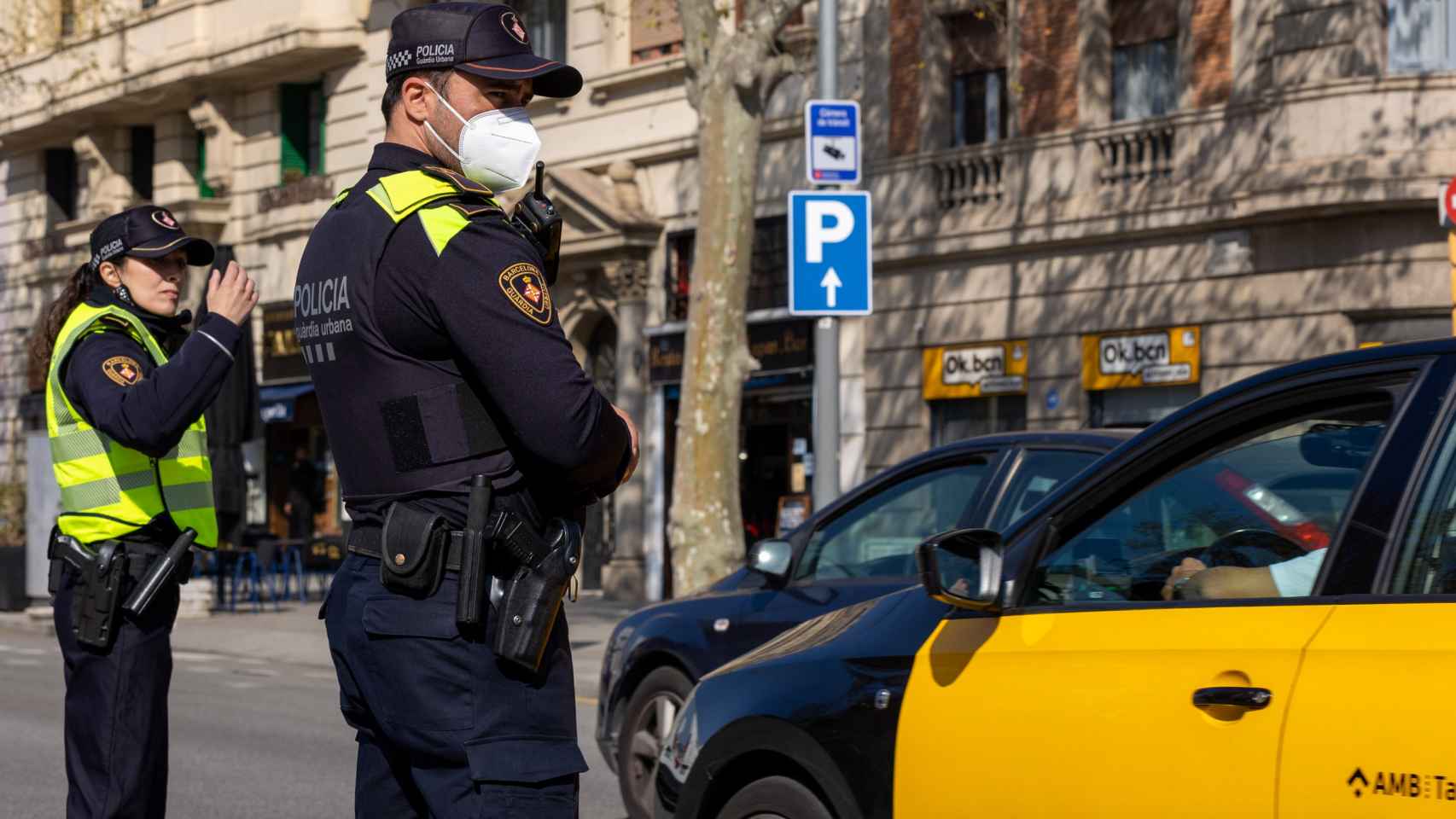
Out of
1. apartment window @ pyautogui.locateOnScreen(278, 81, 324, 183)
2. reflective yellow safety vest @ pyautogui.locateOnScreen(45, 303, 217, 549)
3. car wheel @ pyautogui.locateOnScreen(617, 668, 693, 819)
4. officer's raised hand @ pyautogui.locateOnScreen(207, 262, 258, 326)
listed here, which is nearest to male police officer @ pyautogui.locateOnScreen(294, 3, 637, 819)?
officer's raised hand @ pyautogui.locateOnScreen(207, 262, 258, 326)

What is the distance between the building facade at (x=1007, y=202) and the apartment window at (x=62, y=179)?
8.06 meters

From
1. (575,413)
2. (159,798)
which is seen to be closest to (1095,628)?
(575,413)

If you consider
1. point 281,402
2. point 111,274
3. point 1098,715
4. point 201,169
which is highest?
point 201,169

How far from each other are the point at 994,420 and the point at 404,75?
17781 millimetres

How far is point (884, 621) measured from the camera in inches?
178

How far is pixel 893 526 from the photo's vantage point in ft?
24.9

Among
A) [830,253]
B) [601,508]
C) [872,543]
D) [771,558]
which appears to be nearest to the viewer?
[771,558]

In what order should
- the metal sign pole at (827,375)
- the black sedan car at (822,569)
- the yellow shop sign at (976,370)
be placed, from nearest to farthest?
1. the black sedan car at (822,569)
2. the metal sign pole at (827,375)
3. the yellow shop sign at (976,370)

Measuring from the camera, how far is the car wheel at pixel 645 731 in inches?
318

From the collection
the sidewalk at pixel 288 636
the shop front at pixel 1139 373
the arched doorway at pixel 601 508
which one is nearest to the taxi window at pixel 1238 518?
the sidewalk at pixel 288 636

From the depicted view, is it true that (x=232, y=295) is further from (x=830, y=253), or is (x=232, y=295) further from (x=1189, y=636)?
(x=830, y=253)

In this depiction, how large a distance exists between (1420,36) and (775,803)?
15.3 m

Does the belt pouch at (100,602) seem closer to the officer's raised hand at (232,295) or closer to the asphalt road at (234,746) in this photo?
the officer's raised hand at (232,295)

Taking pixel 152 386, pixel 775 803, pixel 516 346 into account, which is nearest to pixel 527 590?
pixel 516 346
